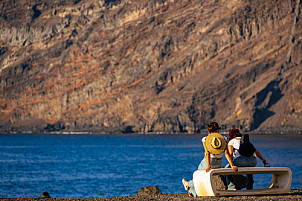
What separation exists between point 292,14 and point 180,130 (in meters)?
49.5

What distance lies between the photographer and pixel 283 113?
155m

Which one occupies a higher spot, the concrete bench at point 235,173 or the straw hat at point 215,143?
the straw hat at point 215,143

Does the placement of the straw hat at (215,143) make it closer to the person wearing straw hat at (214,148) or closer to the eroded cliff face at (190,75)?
the person wearing straw hat at (214,148)

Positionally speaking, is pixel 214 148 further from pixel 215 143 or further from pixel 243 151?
pixel 243 151

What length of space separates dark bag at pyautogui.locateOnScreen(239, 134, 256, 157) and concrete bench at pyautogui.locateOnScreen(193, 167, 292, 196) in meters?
0.53

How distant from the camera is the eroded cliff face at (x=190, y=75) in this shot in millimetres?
159000

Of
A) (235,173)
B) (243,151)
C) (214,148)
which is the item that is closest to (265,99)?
(243,151)

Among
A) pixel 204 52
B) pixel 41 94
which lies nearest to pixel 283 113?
pixel 204 52

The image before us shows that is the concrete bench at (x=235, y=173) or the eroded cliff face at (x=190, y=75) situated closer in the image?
the concrete bench at (x=235, y=173)

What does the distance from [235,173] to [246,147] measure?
0.78 m

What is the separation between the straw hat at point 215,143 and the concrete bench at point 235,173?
545mm

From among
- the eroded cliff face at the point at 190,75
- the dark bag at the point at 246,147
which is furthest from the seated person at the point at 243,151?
the eroded cliff face at the point at 190,75

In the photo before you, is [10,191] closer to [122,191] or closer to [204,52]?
[122,191]

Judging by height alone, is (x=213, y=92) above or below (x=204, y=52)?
below
